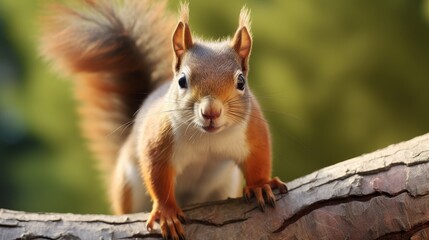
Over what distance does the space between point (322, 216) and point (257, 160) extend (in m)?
0.19

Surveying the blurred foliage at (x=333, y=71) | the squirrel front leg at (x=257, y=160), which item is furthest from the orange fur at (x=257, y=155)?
the blurred foliage at (x=333, y=71)

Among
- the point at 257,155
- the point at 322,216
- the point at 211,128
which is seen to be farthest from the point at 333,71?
the point at 211,128

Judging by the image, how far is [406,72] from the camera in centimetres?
195

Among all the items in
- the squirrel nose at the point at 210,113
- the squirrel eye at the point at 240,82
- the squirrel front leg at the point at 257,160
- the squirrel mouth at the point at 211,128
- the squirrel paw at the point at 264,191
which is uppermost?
the squirrel eye at the point at 240,82

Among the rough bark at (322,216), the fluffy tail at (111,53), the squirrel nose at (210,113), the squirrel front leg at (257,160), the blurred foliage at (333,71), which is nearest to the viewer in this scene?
the squirrel nose at (210,113)

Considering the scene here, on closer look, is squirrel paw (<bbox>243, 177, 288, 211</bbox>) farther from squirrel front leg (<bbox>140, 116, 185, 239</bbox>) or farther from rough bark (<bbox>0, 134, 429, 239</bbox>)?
squirrel front leg (<bbox>140, 116, 185, 239</bbox>)

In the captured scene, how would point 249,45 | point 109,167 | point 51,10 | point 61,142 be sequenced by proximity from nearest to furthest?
point 249,45, point 51,10, point 109,167, point 61,142

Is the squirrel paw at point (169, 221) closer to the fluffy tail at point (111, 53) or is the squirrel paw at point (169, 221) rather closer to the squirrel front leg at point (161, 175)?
the squirrel front leg at point (161, 175)

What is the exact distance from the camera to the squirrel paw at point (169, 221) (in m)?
1.31

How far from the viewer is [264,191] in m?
1.37

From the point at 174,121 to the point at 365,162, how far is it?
15.8 inches

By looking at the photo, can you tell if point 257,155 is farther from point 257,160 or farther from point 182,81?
point 182,81

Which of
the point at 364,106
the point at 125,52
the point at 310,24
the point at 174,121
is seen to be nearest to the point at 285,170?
the point at 364,106

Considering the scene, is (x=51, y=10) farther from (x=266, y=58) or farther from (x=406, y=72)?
(x=406, y=72)
